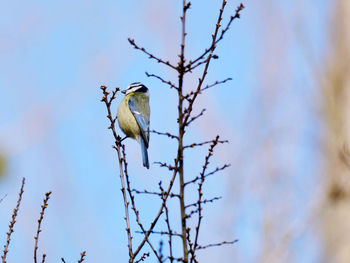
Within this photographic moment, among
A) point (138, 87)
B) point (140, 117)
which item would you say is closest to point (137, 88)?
point (138, 87)

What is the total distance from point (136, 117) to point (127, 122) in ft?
0.24

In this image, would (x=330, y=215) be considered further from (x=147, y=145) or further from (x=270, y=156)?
(x=147, y=145)

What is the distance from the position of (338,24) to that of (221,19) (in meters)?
4.89

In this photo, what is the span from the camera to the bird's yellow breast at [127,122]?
4.57 metres

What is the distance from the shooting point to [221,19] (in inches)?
99.3

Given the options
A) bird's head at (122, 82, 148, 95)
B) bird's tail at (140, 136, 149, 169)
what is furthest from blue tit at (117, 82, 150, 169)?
bird's head at (122, 82, 148, 95)

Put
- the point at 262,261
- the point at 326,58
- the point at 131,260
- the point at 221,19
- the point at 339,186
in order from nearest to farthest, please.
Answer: the point at 131,260 → the point at 221,19 → the point at 262,261 → the point at 339,186 → the point at 326,58

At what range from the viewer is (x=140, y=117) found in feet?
15.2

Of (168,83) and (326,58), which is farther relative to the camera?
(326,58)

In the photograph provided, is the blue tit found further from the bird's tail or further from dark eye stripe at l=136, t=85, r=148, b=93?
dark eye stripe at l=136, t=85, r=148, b=93

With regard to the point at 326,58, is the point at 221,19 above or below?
below

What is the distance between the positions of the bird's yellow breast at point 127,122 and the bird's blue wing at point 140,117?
0.09 ft

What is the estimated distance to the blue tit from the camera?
4.45m

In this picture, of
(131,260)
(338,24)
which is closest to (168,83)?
(131,260)
